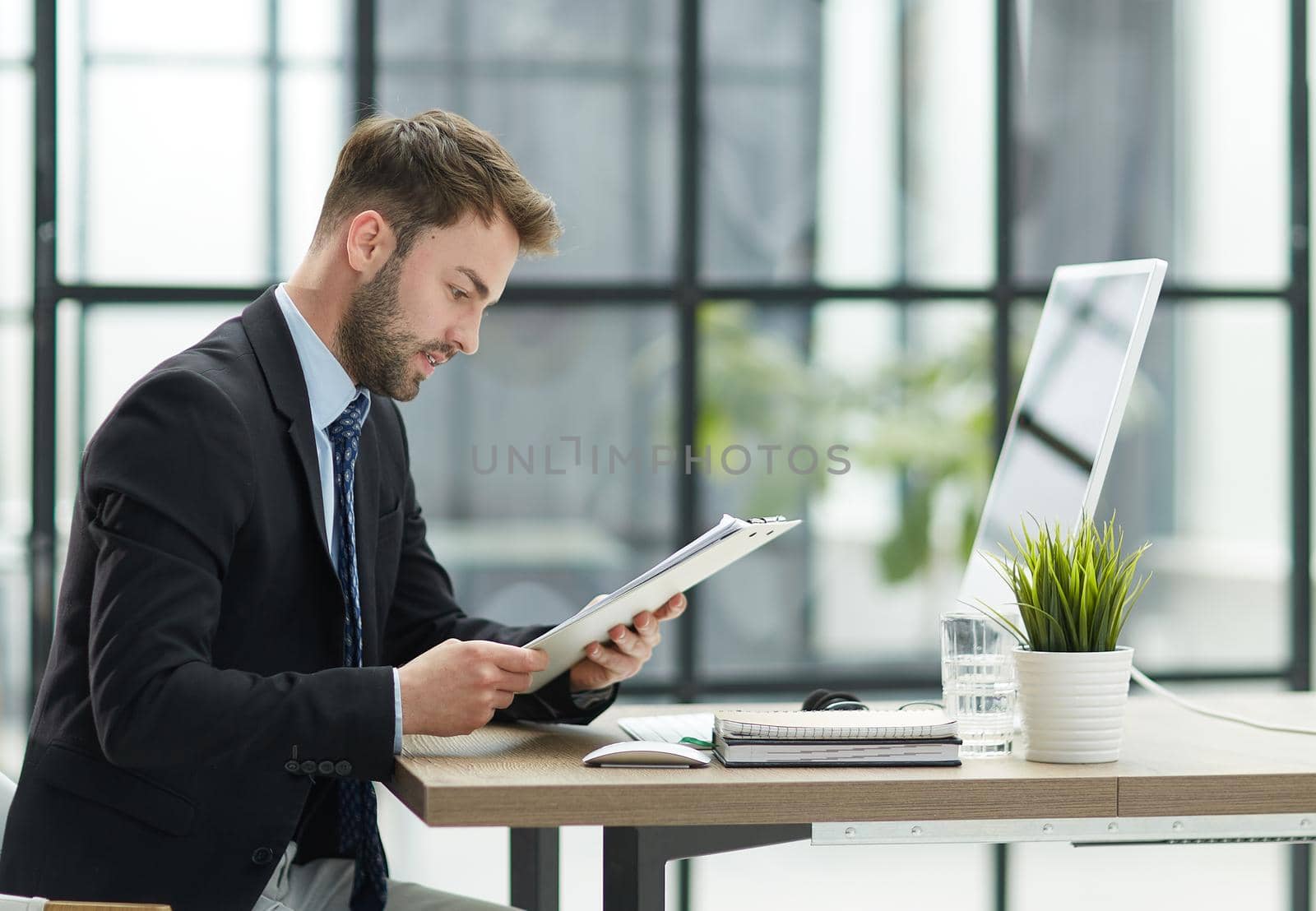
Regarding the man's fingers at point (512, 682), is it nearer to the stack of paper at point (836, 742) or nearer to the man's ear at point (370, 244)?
the stack of paper at point (836, 742)

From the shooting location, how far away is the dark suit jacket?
1498mm

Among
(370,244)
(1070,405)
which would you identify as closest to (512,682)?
(370,244)

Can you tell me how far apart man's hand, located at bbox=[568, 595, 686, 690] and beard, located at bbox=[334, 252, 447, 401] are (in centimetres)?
45

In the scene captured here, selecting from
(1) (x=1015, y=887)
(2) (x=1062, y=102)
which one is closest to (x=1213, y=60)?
(2) (x=1062, y=102)

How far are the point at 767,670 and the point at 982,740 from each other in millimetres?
1651

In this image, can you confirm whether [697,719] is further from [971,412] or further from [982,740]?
[971,412]

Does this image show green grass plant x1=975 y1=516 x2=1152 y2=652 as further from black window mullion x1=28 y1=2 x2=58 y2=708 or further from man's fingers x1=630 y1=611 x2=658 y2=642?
black window mullion x1=28 y1=2 x2=58 y2=708

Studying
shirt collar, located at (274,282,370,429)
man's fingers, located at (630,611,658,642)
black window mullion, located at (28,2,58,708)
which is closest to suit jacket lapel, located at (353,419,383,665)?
shirt collar, located at (274,282,370,429)

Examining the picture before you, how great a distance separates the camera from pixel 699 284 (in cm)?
A: 326

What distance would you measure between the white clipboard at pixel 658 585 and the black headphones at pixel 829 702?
277 millimetres

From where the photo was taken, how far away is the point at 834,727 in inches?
62.7

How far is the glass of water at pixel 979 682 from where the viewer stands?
1688mm

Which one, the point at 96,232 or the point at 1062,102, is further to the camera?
the point at 1062,102

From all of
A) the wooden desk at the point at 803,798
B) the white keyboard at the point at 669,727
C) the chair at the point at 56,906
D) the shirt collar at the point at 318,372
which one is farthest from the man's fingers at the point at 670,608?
the chair at the point at 56,906
